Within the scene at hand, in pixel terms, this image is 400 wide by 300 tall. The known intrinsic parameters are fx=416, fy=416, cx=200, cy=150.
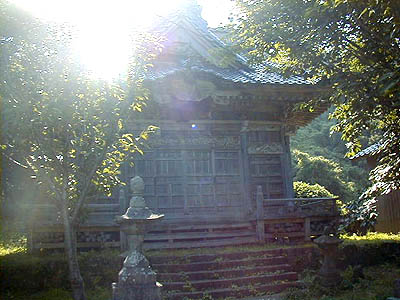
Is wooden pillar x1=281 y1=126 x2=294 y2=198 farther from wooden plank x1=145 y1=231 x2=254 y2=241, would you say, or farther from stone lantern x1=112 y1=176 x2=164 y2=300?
stone lantern x1=112 y1=176 x2=164 y2=300

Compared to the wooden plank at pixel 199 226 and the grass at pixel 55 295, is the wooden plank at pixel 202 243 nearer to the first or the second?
the wooden plank at pixel 199 226

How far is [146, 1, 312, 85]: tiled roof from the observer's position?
41.7 feet

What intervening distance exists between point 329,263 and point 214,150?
587cm

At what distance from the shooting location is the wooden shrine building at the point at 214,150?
39.5 ft

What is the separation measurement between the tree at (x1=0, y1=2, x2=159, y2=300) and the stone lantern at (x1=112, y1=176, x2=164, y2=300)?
886 mm

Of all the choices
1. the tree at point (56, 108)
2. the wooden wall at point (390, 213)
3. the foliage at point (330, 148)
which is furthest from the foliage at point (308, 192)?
the tree at point (56, 108)

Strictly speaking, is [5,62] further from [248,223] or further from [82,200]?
[248,223]

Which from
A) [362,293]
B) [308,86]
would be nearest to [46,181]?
[362,293]

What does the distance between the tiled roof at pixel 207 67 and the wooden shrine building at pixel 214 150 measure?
0.04 metres

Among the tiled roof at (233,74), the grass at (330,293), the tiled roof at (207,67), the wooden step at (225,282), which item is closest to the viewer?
the grass at (330,293)

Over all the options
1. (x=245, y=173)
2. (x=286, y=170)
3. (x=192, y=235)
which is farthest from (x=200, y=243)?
(x=286, y=170)

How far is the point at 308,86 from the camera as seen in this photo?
1306 centimetres

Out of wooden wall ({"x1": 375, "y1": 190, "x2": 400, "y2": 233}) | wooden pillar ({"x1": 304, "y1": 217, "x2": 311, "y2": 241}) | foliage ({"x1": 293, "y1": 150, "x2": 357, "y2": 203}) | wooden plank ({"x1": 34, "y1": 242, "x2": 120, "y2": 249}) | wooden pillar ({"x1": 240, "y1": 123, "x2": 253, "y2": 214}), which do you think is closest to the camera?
wooden plank ({"x1": 34, "y1": 242, "x2": 120, "y2": 249})

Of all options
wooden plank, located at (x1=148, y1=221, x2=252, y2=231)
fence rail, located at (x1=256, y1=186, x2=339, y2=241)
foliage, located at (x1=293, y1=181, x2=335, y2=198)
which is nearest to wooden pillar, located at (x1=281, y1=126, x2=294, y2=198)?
fence rail, located at (x1=256, y1=186, x2=339, y2=241)
